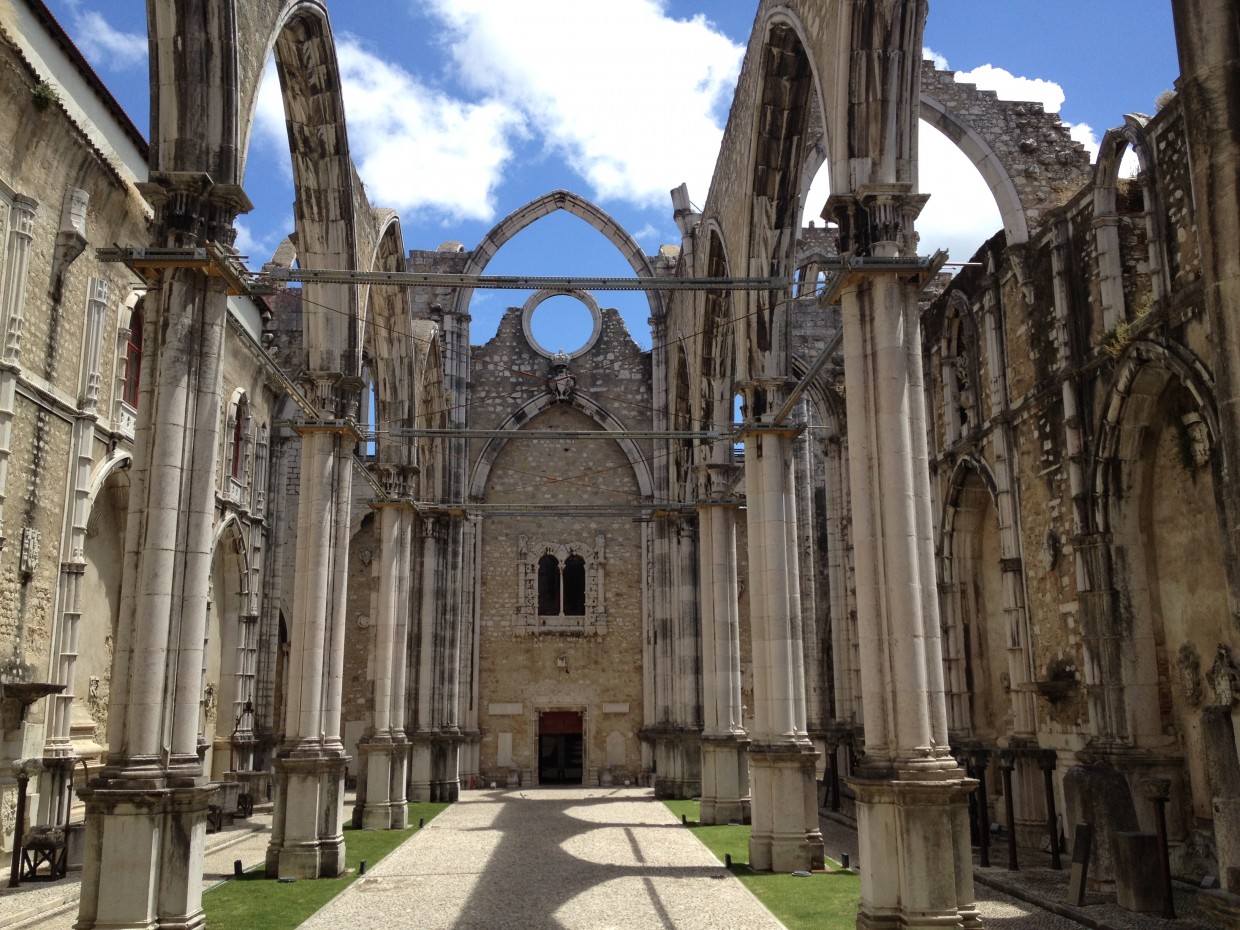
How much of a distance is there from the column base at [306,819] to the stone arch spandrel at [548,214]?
14.2 m

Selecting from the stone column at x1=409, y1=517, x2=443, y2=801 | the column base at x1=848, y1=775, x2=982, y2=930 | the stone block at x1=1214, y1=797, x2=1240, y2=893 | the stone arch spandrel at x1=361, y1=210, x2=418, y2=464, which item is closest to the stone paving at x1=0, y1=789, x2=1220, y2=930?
the stone block at x1=1214, y1=797, x2=1240, y2=893

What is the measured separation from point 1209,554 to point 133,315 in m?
14.6

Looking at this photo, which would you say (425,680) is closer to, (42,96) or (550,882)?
(550,882)

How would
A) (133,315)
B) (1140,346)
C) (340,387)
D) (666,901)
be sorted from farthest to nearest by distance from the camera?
(133,315) < (340,387) < (1140,346) < (666,901)

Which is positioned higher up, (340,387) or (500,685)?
(340,387)

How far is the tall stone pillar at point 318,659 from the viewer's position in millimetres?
12297

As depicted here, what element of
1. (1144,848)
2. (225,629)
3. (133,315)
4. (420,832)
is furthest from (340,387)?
(1144,848)

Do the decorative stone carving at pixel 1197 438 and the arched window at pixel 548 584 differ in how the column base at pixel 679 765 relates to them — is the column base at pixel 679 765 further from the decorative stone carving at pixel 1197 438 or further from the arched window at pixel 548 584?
the decorative stone carving at pixel 1197 438

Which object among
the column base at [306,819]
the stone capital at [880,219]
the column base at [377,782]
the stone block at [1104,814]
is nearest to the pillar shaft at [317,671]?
the column base at [306,819]

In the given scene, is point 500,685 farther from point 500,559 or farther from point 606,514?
point 606,514

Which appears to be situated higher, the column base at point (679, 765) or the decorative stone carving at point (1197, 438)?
the decorative stone carving at point (1197, 438)

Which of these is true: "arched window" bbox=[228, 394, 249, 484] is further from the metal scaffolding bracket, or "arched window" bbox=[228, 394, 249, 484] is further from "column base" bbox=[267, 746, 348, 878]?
the metal scaffolding bracket

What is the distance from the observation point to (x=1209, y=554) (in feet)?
37.4

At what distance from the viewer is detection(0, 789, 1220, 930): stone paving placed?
9.61 meters
